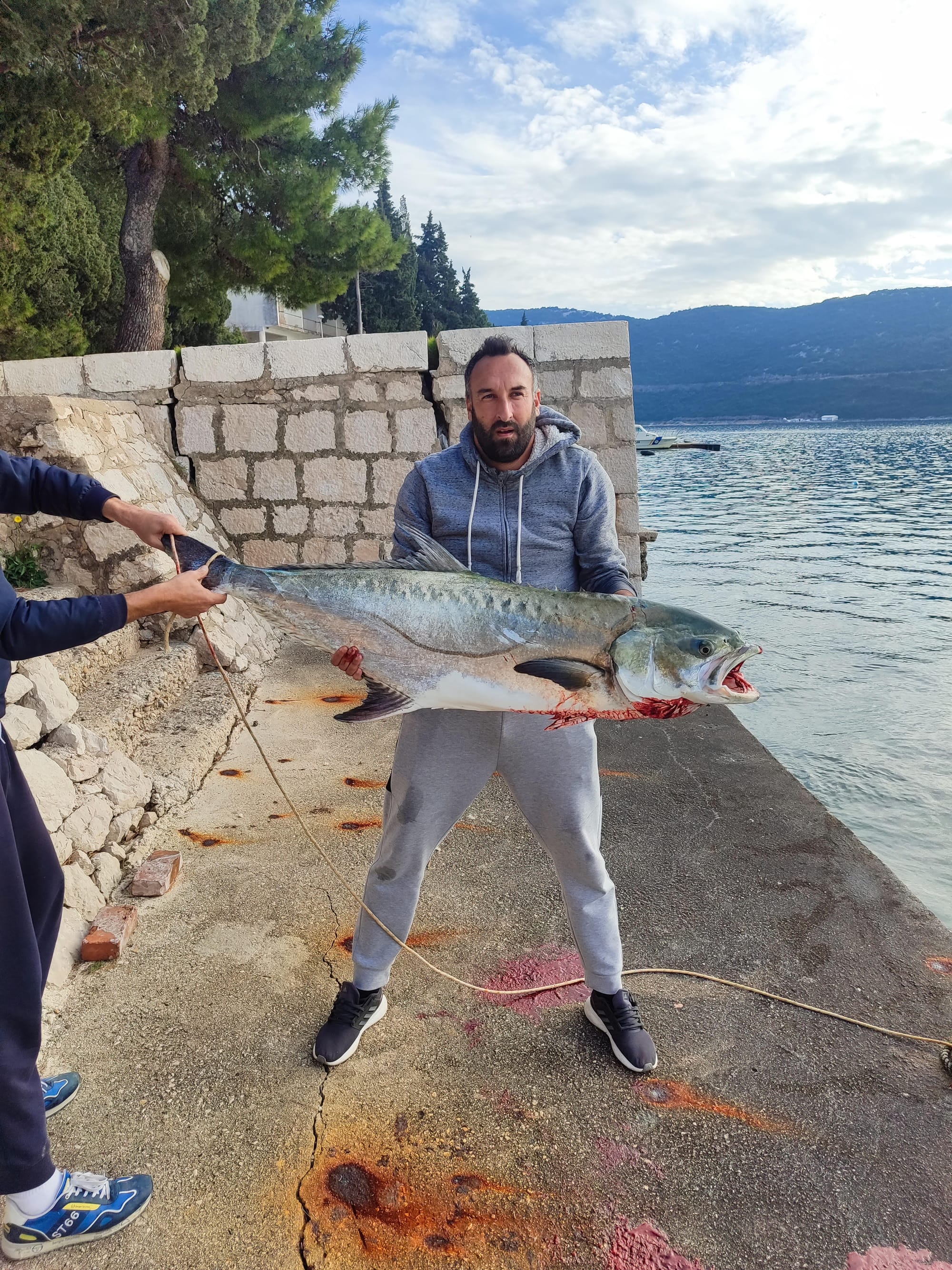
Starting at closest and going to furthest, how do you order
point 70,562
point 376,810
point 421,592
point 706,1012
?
point 421,592 < point 706,1012 < point 376,810 < point 70,562

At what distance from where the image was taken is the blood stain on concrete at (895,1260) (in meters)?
1.97

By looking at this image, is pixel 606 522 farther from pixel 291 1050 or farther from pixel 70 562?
pixel 70 562

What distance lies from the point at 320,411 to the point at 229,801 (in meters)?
4.26

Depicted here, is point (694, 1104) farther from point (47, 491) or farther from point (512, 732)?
point (47, 491)

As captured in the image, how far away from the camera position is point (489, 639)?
7.50ft

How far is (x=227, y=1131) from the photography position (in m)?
2.39

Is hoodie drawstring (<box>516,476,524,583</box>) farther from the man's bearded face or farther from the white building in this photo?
the white building

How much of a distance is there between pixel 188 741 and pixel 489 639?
3194mm

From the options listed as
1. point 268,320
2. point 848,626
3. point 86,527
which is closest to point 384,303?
point 268,320

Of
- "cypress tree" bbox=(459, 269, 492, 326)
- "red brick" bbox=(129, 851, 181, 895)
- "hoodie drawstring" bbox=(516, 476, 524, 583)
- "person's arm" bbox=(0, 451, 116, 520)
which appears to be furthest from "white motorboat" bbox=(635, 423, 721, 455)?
"person's arm" bbox=(0, 451, 116, 520)

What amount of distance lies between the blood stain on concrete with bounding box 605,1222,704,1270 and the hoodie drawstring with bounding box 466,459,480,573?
1.83 m

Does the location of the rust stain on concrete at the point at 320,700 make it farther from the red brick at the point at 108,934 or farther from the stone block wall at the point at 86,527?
the red brick at the point at 108,934

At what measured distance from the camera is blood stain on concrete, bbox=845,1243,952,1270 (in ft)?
6.47

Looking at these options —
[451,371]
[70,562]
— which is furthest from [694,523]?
[70,562]
